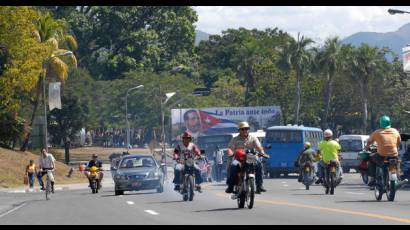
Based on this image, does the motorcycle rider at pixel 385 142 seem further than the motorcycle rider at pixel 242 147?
Yes

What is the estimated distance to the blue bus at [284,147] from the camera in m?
54.8

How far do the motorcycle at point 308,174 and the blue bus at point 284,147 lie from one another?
61.0 ft

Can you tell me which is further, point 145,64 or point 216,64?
point 216,64

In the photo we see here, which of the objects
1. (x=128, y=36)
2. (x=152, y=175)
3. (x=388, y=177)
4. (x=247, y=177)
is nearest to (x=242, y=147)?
(x=247, y=177)

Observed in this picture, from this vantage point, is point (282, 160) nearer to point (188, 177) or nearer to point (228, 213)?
point (188, 177)

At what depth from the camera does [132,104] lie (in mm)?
99250

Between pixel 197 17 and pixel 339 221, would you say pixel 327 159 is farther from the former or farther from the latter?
pixel 197 17

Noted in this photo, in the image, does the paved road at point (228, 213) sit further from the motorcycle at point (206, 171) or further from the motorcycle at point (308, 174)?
the motorcycle at point (206, 171)

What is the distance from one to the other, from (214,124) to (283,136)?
29575 millimetres

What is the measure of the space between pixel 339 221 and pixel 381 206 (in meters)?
4.54

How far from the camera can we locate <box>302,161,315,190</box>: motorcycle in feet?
114

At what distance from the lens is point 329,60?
96.8m

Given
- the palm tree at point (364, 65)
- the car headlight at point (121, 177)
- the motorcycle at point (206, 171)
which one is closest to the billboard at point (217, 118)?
the palm tree at point (364, 65)
